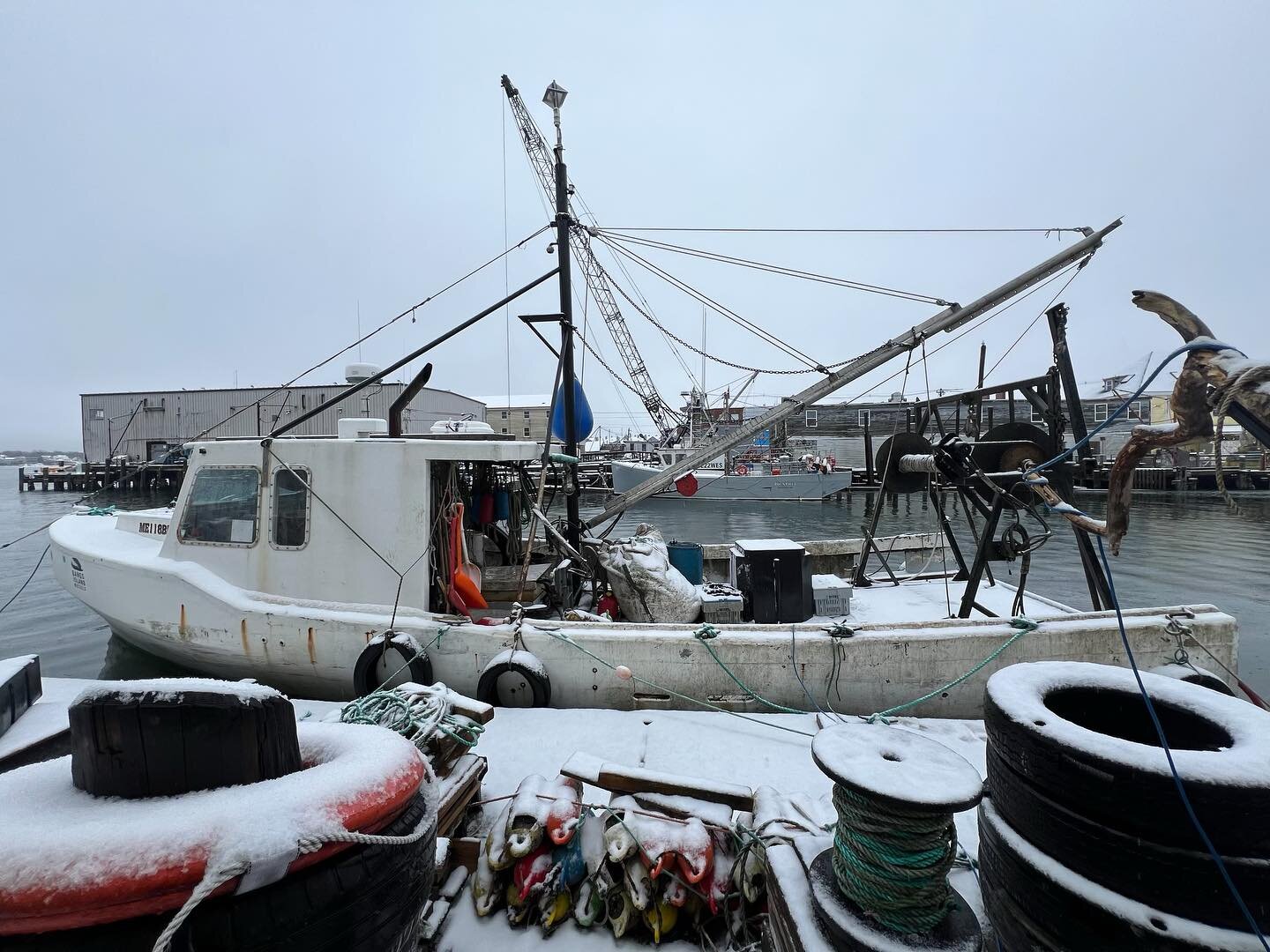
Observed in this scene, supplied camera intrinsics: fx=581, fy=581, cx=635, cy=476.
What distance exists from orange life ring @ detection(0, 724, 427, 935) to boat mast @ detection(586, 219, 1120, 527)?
5327 millimetres

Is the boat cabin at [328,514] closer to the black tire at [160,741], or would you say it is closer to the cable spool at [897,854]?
the black tire at [160,741]

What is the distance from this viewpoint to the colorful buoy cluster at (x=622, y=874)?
233 centimetres

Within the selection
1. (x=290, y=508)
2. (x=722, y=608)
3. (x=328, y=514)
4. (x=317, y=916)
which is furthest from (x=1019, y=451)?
(x=290, y=508)

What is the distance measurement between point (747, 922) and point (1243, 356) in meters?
2.61

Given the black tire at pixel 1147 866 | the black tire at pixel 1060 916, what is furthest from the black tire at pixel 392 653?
the black tire at pixel 1147 866

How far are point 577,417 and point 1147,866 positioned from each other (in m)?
6.46

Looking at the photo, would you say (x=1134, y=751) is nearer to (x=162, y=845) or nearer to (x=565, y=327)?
(x=162, y=845)

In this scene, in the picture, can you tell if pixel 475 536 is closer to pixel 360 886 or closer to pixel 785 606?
pixel 785 606

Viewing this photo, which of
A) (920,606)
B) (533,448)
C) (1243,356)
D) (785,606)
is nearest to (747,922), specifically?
(1243,356)

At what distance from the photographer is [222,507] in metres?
5.49

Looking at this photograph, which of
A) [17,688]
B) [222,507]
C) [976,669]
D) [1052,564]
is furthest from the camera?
[1052,564]

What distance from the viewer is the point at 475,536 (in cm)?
657

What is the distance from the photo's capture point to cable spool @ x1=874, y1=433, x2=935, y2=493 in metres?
6.76

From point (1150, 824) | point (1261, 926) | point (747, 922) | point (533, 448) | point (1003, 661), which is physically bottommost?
point (747, 922)
